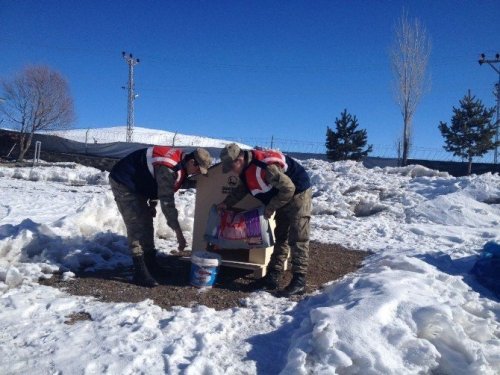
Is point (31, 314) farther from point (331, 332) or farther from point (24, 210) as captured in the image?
point (24, 210)

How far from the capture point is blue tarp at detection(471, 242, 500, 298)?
14.3ft

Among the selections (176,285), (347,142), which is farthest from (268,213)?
(347,142)

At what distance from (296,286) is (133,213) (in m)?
1.87

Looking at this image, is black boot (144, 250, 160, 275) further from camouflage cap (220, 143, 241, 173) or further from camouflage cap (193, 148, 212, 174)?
camouflage cap (220, 143, 241, 173)

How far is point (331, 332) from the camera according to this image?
282 cm

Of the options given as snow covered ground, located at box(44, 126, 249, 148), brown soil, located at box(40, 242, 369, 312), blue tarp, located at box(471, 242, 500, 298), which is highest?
snow covered ground, located at box(44, 126, 249, 148)

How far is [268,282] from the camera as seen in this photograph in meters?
→ 4.44

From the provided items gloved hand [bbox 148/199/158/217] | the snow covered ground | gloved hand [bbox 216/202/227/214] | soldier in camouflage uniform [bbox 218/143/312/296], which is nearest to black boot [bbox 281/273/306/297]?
soldier in camouflage uniform [bbox 218/143/312/296]

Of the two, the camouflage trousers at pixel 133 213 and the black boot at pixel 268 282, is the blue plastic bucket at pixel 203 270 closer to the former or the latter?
the black boot at pixel 268 282

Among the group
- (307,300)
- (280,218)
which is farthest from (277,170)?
(307,300)

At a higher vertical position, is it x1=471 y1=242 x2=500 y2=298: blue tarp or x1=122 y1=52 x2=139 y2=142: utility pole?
x1=122 y1=52 x2=139 y2=142: utility pole

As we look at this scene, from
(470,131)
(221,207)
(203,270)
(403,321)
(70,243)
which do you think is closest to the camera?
(403,321)

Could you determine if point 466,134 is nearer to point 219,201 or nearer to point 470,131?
point 470,131

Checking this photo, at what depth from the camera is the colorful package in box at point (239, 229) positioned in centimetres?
439
